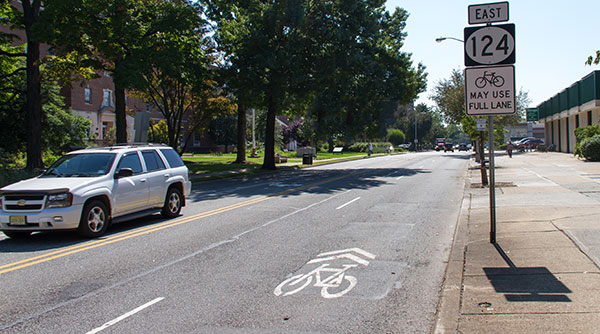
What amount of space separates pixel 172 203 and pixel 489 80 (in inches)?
307

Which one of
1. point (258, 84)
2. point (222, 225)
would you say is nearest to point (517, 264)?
point (222, 225)

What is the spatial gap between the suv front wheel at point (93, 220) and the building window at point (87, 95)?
4340 cm

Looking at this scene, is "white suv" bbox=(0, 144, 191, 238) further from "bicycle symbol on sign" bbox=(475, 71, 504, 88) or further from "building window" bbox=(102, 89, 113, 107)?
"building window" bbox=(102, 89, 113, 107)

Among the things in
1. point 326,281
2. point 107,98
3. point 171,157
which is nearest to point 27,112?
point 171,157

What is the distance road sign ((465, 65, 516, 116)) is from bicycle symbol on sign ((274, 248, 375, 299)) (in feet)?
10.0

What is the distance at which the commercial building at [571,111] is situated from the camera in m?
37.4

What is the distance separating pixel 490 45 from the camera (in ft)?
25.5

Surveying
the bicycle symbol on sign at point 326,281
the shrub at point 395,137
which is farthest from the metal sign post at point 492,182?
the shrub at point 395,137

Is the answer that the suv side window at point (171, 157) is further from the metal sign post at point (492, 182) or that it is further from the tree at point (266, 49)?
the tree at point (266, 49)

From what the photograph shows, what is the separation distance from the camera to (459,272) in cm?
670

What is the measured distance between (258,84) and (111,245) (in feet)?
73.0

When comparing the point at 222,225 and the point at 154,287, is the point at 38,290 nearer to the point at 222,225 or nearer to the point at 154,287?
the point at 154,287

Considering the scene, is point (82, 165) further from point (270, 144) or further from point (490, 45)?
point (270, 144)

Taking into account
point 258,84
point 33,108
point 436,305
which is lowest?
point 436,305
